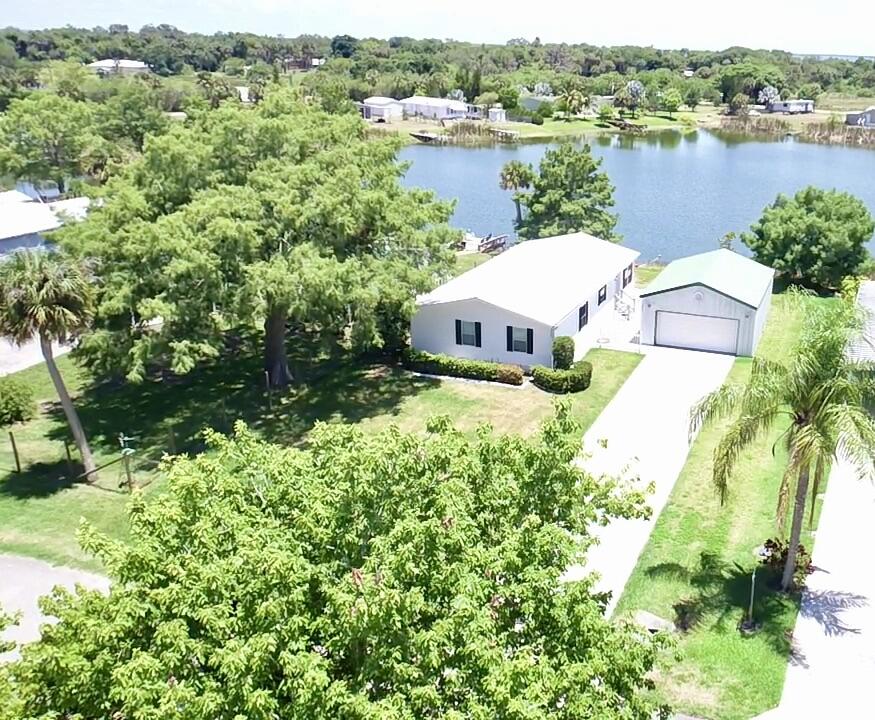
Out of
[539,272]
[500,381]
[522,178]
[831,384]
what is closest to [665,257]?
[522,178]

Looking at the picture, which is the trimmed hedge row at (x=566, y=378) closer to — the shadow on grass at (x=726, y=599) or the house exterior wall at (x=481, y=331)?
the house exterior wall at (x=481, y=331)

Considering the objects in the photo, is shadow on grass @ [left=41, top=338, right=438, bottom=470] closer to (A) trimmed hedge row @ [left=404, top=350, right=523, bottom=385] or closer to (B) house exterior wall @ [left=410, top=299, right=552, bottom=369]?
(A) trimmed hedge row @ [left=404, top=350, right=523, bottom=385]

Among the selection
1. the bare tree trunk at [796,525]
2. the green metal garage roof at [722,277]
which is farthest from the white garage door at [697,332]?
the bare tree trunk at [796,525]

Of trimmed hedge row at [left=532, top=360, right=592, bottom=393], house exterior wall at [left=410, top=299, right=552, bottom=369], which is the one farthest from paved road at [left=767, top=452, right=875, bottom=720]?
house exterior wall at [left=410, top=299, right=552, bottom=369]

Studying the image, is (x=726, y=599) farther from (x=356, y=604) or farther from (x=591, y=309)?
(x=591, y=309)

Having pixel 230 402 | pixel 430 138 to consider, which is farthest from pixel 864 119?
pixel 230 402
